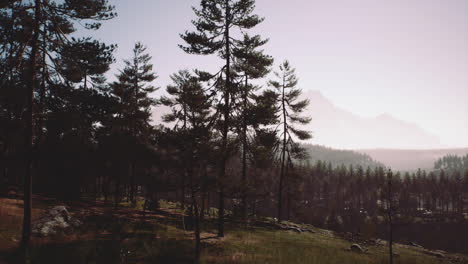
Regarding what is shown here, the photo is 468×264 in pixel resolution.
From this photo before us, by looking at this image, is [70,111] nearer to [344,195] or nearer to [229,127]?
[229,127]

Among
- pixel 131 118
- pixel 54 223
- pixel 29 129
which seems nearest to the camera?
pixel 29 129

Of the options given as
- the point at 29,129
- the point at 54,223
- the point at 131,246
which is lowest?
the point at 131,246

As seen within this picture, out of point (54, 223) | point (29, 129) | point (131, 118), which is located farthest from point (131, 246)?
point (131, 118)

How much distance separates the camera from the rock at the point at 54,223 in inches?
581

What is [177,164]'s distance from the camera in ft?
48.7

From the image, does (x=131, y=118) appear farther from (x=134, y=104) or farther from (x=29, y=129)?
(x=29, y=129)

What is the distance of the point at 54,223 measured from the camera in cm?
1559

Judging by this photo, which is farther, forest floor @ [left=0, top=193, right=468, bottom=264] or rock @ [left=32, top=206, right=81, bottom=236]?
rock @ [left=32, top=206, right=81, bottom=236]

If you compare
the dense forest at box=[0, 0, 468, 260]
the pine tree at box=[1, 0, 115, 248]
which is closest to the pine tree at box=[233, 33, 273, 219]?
the dense forest at box=[0, 0, 468, 260]

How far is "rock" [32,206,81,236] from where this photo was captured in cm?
1475

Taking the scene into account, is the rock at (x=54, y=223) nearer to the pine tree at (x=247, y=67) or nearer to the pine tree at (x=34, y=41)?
the pine tree at (x=34, y=41)

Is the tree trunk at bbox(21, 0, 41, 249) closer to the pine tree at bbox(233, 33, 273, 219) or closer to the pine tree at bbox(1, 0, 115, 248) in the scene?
the pine tree at bbox(1, 0, 115, 248)

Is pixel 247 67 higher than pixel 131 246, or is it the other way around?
pixel 247 67

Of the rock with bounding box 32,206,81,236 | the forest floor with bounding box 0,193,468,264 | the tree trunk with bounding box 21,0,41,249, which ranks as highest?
the tree trunk with bounding box 21,0,41,249
